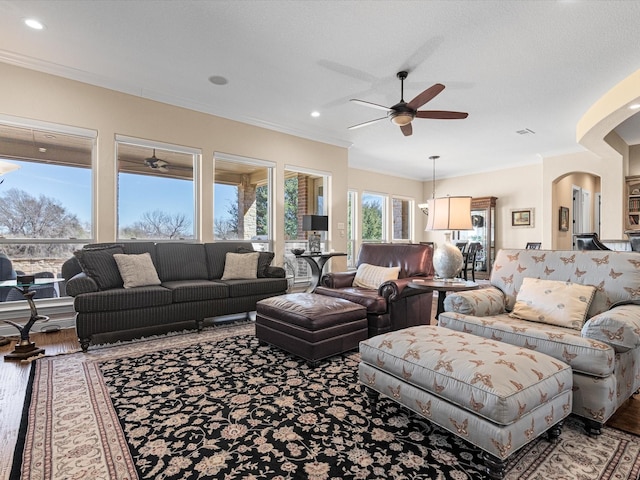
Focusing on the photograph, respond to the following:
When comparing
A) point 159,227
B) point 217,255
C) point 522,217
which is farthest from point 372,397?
point 522,217

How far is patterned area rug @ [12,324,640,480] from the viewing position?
152 centimetres

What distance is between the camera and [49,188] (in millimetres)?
3963

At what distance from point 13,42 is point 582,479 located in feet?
17.7

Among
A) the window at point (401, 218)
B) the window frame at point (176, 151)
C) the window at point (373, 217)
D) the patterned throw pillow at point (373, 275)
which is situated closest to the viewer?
the patterned throw pillow at point (373, 275)

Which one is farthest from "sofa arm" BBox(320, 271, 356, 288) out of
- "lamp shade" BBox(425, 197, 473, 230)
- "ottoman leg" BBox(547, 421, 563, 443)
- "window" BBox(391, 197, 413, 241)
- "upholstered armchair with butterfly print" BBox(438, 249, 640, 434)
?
"window" BBox(391, 197, 413, 241)

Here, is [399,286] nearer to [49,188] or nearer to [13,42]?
[49,188]

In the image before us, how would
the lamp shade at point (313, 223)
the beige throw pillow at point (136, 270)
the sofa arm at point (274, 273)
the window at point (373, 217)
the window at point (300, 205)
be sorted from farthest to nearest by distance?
the window at point (373, 217) → the window at point (300, 205) → the lamp shade at point (313, 223) → the sofa arm at point (274, 273) → the beige throw pillow at point (136, 270)

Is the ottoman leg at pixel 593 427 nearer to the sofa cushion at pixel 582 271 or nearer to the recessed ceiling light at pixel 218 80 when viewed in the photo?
the sofa cushion at pixel 582 271

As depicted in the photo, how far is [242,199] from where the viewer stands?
543 centimetres

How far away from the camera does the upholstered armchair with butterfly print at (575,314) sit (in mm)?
1780

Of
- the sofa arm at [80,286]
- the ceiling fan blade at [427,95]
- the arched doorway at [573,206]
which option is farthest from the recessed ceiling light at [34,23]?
the arched doorway at [573,206]

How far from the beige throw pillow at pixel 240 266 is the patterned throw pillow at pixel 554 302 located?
3.03 m

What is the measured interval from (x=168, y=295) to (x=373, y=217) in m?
6.12

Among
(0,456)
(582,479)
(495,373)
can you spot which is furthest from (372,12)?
(0,456)
